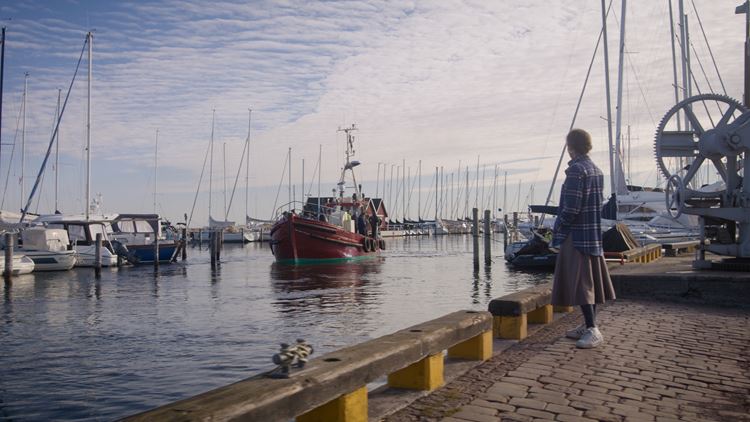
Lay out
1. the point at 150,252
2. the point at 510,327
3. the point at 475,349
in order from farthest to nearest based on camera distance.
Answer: the point at 150,252 → the point at 510,327 → the point at 475,349

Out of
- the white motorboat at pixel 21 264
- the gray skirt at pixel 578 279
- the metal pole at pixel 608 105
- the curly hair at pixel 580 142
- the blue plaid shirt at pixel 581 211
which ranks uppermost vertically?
the metal pole at pixel 608 105

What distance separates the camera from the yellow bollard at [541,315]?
758 cm

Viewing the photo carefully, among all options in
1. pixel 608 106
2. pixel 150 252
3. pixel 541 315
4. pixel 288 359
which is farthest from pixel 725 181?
pixel 150 252

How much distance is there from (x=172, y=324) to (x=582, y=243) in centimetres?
1083

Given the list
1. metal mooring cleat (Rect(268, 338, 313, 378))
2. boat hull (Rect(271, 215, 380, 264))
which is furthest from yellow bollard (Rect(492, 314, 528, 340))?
boat hull (Rect(271, 215, 380, 264))

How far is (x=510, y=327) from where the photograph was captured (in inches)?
256

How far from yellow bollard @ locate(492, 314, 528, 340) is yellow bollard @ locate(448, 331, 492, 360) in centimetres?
86

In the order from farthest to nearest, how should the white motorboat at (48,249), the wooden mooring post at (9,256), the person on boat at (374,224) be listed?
the person on boat at (374,224)
the white motorboat at (48,249)
the wooden mooring post at (9,256)

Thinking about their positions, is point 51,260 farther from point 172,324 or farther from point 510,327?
point 510,327

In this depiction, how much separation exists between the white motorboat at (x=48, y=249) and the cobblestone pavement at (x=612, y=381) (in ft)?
95.9

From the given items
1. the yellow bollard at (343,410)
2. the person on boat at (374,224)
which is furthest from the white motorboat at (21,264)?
the yellow bollard at (343,410)

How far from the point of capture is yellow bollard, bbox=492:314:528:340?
6.49 metres

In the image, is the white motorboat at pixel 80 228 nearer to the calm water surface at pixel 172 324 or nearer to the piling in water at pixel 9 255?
the calm water surface at pixel 172 324

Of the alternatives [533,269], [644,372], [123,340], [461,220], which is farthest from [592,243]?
[461,220]
